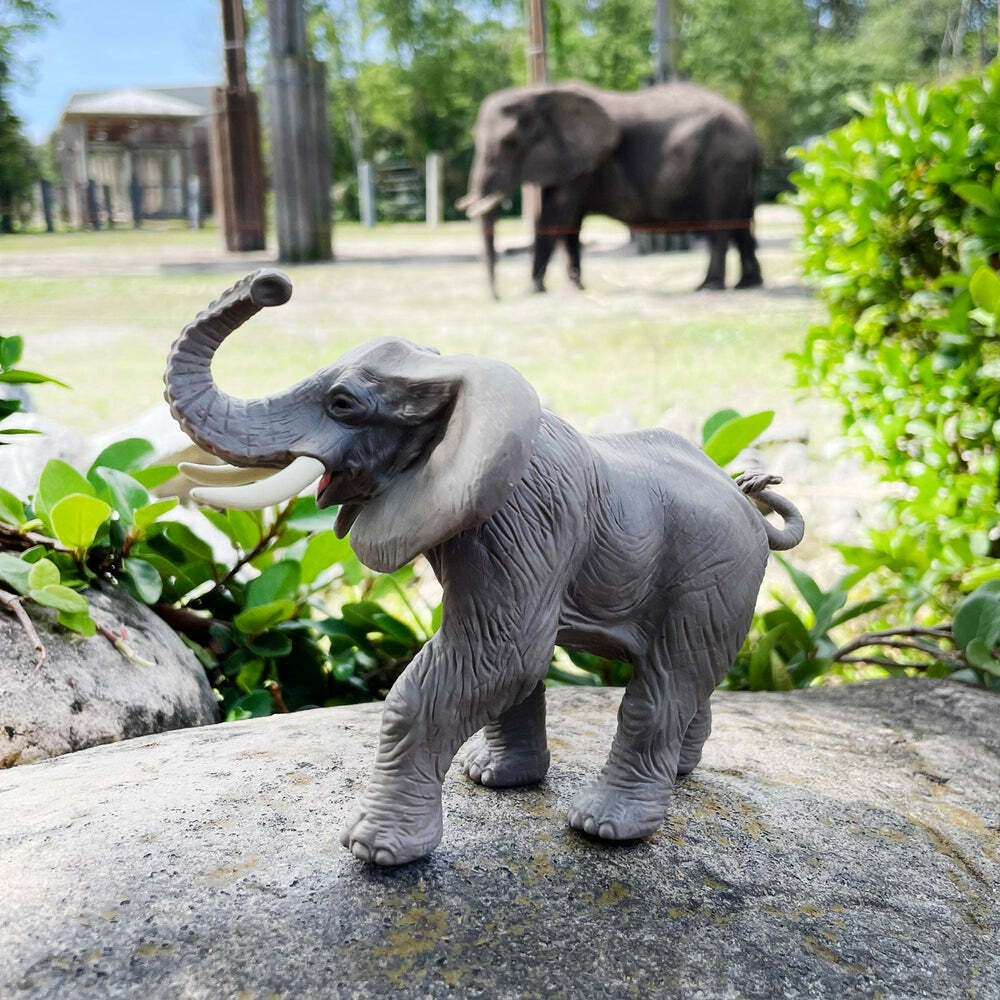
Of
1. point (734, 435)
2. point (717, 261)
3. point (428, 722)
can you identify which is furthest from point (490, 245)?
point (428, 722)

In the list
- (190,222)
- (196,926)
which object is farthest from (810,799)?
(190,222)

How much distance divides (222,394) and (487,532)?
10.5 inches

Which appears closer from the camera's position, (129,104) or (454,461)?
(454,461)

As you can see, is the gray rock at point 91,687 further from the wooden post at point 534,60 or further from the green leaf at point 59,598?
the wooden post at point 534,60

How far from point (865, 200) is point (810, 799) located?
1.58 m

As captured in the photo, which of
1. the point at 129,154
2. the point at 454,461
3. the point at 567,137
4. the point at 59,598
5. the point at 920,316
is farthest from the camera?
the point at 567,137

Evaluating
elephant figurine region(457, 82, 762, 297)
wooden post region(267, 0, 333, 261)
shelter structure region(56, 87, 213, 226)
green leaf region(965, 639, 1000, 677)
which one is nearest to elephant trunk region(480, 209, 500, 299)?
elephant figurine region(457, 82, 762, 297)

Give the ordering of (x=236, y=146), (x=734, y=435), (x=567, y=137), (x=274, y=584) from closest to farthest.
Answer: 1. (x=274, y=584)
2. (x=734, y=435)
3. (x=236, y=146)
4. (x=567, y=137)

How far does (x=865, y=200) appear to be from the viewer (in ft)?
7.96

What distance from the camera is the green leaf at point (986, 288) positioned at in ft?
6.51

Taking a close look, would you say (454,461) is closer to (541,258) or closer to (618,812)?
(618,812)

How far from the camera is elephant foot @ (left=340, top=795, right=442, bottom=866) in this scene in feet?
3.32

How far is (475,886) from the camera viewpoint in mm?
1027

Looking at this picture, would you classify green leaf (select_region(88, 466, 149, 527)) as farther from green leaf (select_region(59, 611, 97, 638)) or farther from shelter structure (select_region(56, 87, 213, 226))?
shelter structure (select_region(56, 87, 213, 226))
